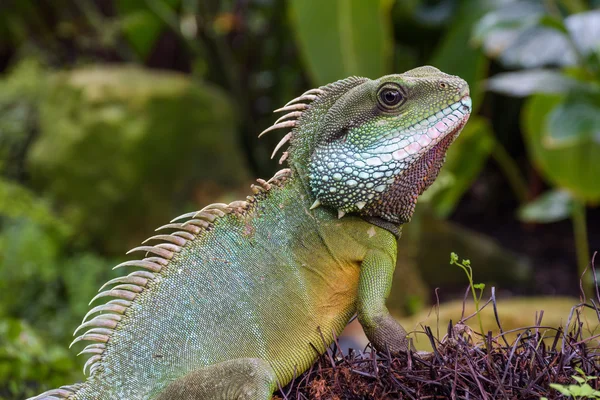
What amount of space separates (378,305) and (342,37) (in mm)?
6791

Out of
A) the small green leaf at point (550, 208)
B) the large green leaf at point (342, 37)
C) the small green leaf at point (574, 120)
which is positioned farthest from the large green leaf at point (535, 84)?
the small green leaf at point (550, 208)

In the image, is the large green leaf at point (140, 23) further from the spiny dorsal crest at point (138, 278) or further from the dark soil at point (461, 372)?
the dark soil at point (461, 372)

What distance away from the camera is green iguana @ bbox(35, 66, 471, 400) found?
10.0ft

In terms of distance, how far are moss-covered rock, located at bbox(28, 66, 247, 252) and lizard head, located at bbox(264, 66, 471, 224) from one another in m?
6.84

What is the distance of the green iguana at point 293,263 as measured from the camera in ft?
10.0

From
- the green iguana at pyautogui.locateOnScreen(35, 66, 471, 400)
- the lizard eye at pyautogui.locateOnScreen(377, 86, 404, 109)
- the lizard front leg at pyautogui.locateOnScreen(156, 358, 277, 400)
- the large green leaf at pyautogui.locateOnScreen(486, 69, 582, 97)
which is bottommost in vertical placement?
the large green leaf at pyautogui.locateOnScreen(486, 69, 582, 97)

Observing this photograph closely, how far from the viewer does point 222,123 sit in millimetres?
10391

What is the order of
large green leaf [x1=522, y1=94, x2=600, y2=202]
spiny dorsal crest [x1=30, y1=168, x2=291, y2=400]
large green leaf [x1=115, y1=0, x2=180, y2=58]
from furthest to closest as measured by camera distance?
large green leaf [x1=115, y1=0, x2=180, y2=58]
large green leaf [x1=522, y1=94, x2=600, y2=202]
spiny dorsal crest [x1=30, y1=168, x2=291, y2=400]

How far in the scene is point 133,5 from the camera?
478 inches

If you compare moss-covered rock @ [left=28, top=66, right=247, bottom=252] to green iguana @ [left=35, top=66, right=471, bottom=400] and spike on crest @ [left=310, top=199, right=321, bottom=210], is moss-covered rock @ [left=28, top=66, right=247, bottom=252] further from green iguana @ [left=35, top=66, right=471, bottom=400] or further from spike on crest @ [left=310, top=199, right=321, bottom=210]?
spike on crest @ [left=310, top=199, right=321, bottom=210]

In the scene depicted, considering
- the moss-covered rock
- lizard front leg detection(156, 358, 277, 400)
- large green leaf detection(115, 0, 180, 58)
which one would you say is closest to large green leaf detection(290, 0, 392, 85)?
the moss-covered rock

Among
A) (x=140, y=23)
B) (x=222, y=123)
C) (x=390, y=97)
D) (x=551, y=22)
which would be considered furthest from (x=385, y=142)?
(x=140, y=23)

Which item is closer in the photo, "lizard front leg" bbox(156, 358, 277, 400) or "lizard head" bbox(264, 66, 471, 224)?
"lizard front leg" bbox(156, 358, 277, 400)

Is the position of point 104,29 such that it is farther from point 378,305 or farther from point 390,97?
point 378,305
